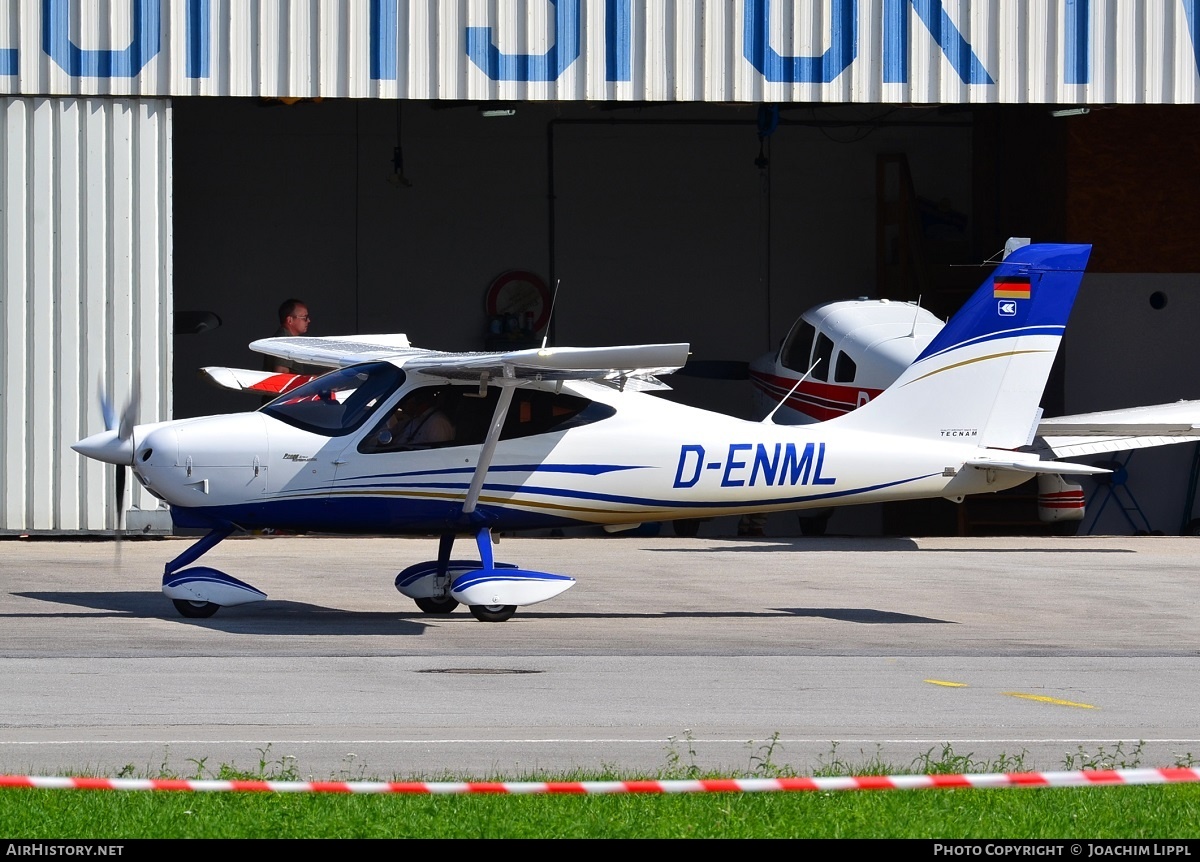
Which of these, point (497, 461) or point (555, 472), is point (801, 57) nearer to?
point (555, 472)

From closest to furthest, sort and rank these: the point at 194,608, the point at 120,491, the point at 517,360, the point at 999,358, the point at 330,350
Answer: the point at 517,360
the point at 120,491
the point at 194,608
the point at 999,358
the point at 330,350

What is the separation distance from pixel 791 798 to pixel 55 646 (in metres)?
5.80

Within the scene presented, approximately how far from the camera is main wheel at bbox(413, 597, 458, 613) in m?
12.3

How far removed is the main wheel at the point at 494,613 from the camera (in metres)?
11.8

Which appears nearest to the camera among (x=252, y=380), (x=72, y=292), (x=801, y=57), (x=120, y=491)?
(x=120, y=491)

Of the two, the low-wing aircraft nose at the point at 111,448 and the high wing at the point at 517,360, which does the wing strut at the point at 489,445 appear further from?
the low-wing aircraft nose at the point at 111,448

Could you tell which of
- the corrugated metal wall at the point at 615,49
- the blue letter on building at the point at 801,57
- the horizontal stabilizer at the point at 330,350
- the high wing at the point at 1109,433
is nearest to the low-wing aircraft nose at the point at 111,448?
the horizontal stabilizer at the point at 330,350

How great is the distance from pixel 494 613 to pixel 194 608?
2.14 m

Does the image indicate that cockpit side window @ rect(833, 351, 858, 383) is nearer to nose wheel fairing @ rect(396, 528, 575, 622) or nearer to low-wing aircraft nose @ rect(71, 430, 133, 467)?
nose wheel fairing @ rect(396, 528, 575, 622)

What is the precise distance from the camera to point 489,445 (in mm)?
11586

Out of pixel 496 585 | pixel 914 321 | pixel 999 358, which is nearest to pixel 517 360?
pixel 496 585

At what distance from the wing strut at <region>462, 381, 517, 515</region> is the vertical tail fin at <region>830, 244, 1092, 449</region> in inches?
119

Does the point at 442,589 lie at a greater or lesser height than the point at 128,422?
lesser

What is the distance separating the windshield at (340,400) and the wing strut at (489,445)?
0.78m
